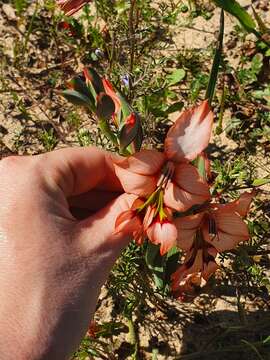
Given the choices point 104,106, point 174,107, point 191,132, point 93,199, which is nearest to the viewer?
point 191,132

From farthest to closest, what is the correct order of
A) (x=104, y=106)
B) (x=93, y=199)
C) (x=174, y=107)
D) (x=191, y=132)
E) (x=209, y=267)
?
1. (x=174, y=107)
2. (x=93, y=199)
3. (x=209, y=267)
4. (x=104, y=106)
5. (x=191, y=132)

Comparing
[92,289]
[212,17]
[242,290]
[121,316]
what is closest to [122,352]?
[121,316]

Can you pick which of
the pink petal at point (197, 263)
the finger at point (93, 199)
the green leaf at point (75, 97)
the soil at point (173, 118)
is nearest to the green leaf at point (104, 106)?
the green leaf at point (75, 97)

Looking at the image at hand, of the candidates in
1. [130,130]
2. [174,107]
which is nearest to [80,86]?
[130,130]

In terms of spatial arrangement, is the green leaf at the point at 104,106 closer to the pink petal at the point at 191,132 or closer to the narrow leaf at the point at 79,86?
the narrow leaf at the point at 79,86

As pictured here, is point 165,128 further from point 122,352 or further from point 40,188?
point 40,188

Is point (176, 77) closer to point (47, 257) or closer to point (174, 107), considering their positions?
point (174, 107)
